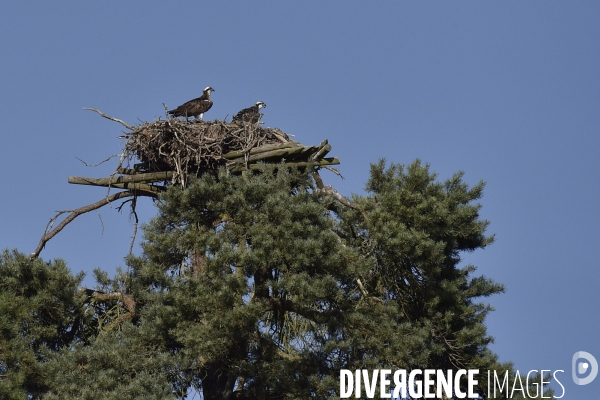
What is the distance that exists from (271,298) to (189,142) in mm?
3172

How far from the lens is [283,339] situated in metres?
12.2

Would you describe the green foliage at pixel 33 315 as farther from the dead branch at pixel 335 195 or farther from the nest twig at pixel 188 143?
the dead branch at pixel 335 195

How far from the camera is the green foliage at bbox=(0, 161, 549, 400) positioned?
11.4 meters

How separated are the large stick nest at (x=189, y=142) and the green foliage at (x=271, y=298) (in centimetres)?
77

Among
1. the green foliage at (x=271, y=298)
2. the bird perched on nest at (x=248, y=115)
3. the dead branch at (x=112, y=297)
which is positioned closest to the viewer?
the green foliage at (x=271, y=298)

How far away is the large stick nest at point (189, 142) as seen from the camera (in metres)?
13.9

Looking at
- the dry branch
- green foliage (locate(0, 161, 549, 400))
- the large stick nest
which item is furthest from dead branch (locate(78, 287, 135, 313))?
the large stick nest

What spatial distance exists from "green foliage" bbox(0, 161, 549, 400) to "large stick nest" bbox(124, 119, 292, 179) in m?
0.77

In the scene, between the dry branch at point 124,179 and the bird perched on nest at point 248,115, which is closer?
the dry branch at point 124,179

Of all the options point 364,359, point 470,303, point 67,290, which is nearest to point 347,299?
point 364,359

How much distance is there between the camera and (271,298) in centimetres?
1205

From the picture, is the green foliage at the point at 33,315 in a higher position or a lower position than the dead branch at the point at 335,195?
lower

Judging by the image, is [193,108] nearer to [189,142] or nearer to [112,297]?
[189,142]

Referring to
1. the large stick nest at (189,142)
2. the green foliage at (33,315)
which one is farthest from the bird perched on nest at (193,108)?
the green foliage at (33,315)
